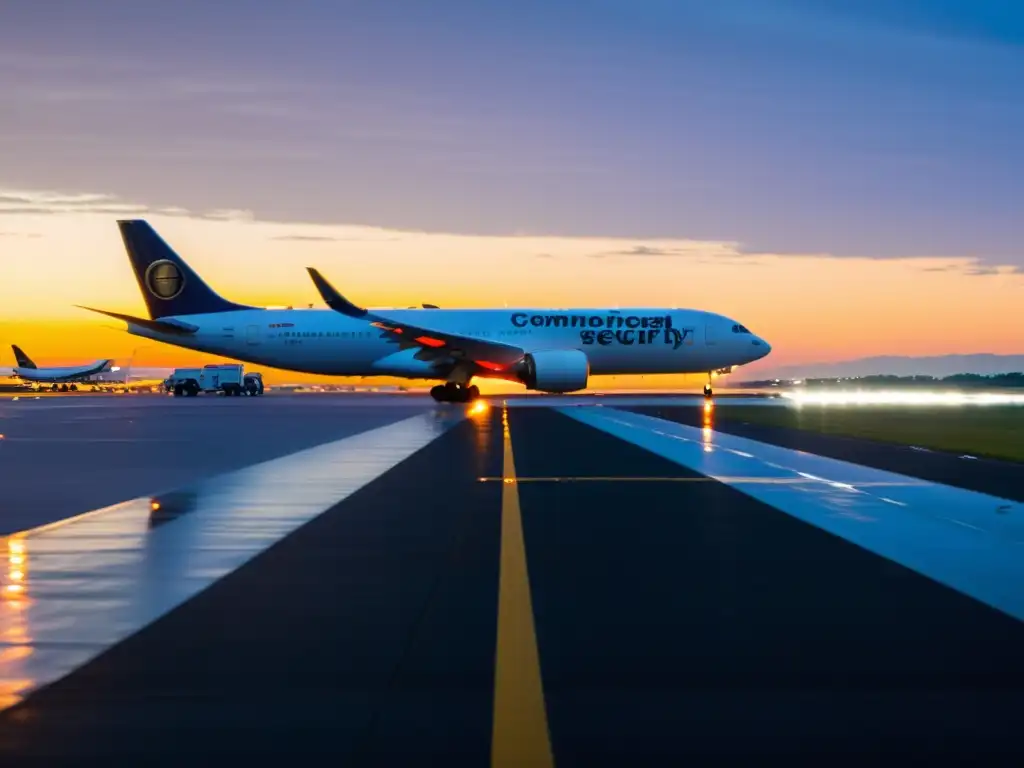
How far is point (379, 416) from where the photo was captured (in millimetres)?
50312

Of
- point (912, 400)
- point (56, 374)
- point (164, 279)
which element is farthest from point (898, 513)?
point (56, 374)

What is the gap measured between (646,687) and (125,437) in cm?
3010

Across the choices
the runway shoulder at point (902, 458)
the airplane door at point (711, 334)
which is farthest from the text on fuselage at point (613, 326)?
the runway shoulder at point (902, 458)

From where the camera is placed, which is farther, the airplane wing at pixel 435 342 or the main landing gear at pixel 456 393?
the main landing gear at pixel 456 393

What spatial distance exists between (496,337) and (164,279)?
19.9 m

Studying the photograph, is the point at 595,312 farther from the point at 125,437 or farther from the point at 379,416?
the point at 125,437

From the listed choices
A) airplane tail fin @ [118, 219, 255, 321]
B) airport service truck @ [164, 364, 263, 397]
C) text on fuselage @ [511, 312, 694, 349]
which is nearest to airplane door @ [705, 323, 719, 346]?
text on fuselage @ [511, 312, 694, 349]

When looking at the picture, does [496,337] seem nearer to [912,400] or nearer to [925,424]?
[925,424]

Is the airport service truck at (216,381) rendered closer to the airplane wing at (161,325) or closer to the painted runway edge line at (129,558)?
the airplane wing at (161,325)

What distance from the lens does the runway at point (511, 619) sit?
6.45 m

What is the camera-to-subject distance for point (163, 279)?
239ft

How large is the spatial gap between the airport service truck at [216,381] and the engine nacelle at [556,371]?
4252 cm

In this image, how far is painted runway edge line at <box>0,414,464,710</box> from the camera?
8.61 m

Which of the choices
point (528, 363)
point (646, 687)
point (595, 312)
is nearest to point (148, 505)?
point (646, 687)
